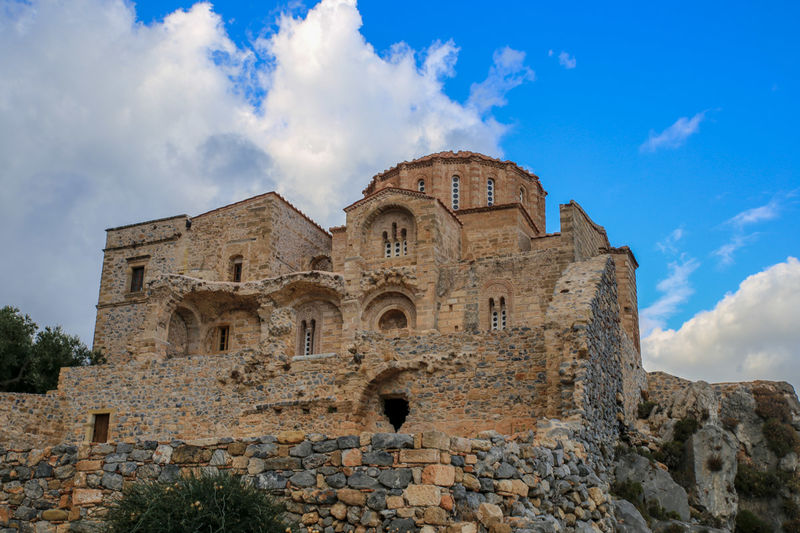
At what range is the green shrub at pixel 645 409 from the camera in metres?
19.8

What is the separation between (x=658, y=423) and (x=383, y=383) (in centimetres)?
699

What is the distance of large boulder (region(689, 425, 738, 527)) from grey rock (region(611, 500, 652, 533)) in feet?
12.5

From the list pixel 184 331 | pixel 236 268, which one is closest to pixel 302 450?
pixel 184 331

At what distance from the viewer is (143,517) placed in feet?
24.5

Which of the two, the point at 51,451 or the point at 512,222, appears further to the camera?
the point at 512,222

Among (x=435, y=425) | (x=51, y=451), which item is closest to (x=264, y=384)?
(x=435, y=425)

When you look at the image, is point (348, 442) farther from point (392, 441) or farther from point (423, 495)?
point (423, 495)

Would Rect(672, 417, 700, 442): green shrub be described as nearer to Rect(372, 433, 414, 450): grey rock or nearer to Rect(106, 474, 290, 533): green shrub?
Rect(372, 433, 414, 450): grey rock

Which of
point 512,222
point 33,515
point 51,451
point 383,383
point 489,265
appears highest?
point 512,222

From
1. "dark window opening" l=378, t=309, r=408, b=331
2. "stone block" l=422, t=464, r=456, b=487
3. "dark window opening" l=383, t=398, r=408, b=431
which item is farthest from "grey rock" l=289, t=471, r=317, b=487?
"dark window opening" l=378, t=309, r=408, b=331

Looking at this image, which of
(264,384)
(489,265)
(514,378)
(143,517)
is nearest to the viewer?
(143,517)

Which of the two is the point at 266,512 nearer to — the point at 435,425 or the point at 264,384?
the point at 435,425

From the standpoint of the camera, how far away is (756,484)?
17.1 m

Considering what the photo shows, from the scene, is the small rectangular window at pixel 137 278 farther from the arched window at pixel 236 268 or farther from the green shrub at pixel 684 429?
the green shrub at pixel 684 429
